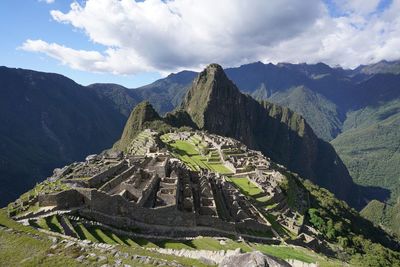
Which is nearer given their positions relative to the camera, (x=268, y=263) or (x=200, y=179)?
(x=268, y=263)

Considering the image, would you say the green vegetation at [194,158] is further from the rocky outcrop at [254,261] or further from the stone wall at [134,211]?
the rocky outcrop at [254,261]

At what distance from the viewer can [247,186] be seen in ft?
217

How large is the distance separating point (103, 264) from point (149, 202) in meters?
18.5

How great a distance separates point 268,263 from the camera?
14.5 meters

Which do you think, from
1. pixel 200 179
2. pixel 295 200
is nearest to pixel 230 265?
pixel 200 179

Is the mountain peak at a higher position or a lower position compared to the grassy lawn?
higher

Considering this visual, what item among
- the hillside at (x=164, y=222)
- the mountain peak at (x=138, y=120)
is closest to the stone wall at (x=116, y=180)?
the hillside at (x=164, y=222)

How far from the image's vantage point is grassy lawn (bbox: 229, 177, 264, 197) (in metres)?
61.6

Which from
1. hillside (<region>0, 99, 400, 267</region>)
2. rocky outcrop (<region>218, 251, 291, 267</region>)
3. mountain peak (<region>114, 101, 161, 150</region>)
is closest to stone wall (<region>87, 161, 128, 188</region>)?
hillside (<region>0, 99, 400, 267</region>)

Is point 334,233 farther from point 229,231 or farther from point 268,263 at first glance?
point 268,263

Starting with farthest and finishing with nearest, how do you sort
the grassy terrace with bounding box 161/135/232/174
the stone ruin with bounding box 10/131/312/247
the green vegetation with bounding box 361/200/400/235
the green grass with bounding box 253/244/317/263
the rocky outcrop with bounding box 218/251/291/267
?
the green vegetation with bounding box 361/200/400/235, the grassy terrace with bounding box 161/135/232/174, the green grass with bounding box 253/244/317/263, the stone ruin with bounding box 10/131/312/247, the rocky outcrop with bounding box 218/251/291/267

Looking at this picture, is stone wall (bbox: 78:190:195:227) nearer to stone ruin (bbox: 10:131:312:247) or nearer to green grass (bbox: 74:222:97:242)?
stone ruin (bbox: 10:131:312:247)

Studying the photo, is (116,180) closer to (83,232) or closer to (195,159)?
(83,232)

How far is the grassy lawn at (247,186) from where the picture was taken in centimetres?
6157
